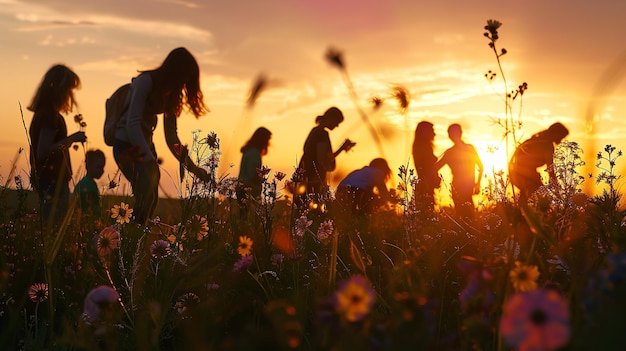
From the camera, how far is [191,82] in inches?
241

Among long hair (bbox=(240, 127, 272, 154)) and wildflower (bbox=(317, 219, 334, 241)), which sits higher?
long hair (bbox=(240, 127, 272, 154))

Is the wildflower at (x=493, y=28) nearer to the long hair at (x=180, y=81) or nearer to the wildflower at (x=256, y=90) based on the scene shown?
the wildflower at (x=256, y=90)

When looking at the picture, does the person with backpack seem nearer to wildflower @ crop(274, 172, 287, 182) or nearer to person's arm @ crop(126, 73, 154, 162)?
person's arm @ crop(126, 73, 154, 162)

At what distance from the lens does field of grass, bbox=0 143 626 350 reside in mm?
906

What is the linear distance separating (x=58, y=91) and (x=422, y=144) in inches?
220

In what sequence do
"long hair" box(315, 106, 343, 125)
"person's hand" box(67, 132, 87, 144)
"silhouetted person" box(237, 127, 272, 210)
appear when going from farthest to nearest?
"silhouetted person" box(237, 127, 272, 210)
"long hair" box(315, 106, 343, 125)
"person's hand" box(67, 132, 87, 144)

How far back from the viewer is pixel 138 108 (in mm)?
5980

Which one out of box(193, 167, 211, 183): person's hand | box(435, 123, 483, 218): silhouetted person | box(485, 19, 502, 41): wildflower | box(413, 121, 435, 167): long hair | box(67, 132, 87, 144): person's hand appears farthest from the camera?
box(413, 121, 435, 167): long hair

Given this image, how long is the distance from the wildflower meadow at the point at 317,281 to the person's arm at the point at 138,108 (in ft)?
4.25

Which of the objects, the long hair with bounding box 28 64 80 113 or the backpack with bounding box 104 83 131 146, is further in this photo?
the long hair with bounding box 28 64 80 113

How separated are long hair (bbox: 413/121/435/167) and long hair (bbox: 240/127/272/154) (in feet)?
8.90

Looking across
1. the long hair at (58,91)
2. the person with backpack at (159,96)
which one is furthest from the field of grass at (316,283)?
the long hair at (58,91)

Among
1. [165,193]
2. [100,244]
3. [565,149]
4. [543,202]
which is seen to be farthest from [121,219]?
[565,149]

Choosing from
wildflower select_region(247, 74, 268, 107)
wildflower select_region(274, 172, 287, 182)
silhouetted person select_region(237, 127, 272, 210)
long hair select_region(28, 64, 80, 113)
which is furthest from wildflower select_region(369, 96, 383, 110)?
silhouetted person select_region(237, 127, 272, 210)
